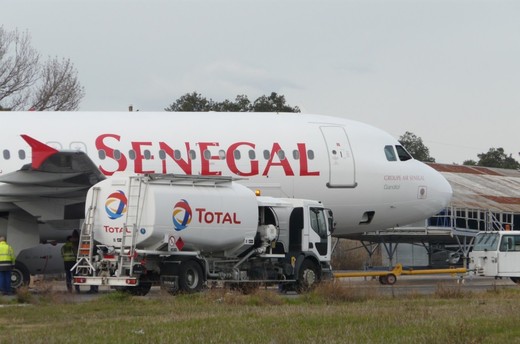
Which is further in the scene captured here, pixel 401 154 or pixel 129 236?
pixel 401 154

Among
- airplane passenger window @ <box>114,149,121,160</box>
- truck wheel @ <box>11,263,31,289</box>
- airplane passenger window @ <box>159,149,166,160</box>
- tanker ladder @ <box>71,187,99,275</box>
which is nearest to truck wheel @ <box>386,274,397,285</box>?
airplane passenger window @ <box>159,149,166,160</box>

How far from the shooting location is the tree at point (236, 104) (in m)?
75.6

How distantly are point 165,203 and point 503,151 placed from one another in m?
78.9

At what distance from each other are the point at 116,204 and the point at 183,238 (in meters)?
1.65

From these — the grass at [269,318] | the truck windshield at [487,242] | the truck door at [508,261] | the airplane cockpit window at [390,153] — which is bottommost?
the grass at [269,318]

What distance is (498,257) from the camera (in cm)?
3130

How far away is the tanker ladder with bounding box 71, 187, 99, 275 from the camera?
71.6ft

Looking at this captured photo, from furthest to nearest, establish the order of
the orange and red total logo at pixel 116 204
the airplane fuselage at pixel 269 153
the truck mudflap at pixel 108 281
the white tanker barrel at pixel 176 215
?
the airplane fuselage at pixel 269 153
the orange and red total logo at pixel 116 204
the white tanker barrel at pixel 176 215
the truck mudflap at pixel 108 281

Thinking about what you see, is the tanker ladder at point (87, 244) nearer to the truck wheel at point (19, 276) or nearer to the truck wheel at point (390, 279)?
the truck wheel at point (19, 276)

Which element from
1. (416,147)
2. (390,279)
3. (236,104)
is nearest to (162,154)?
(390,279)

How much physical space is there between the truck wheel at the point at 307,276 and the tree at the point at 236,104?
50.3 m

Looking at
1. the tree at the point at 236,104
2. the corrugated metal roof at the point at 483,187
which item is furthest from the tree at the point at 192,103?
the corrugated metal roof at the point at 483,187

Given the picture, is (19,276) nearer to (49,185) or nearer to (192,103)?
(49,185)

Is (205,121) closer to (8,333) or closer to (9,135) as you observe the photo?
(9,135)
